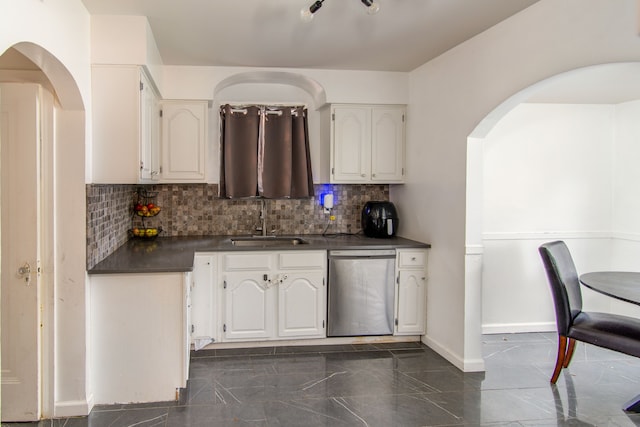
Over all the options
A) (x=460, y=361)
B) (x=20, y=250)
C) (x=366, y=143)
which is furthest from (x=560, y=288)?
(x=20, y=250)

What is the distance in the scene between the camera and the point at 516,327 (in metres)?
4.57

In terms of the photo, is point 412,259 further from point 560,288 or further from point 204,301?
point 204,301

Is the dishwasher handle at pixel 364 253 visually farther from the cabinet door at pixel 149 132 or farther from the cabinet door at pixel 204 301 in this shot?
the cabinet door at pixel 149 132

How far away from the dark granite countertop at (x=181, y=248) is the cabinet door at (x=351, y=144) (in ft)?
1.94

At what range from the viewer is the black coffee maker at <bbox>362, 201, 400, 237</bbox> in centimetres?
444

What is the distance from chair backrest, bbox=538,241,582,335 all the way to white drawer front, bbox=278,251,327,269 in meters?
1.66

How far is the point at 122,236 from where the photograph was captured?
3969 mm

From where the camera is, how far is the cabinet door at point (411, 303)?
4137mm

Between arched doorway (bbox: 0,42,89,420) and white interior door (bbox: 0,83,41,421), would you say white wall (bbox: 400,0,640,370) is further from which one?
white interior door (bbox: 0,83,41,421)

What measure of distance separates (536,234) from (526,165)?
65cm

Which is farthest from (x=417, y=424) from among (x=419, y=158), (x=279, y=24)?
(x=279, y=24)

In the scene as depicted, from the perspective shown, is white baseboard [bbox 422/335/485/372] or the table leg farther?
white baseboard [bbox 422/335/485/372]

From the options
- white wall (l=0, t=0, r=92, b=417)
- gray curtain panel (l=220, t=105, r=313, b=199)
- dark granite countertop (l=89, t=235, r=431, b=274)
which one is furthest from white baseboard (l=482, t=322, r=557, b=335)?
white wall (l=0, t=0, r=92, b=417)

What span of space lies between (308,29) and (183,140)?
158cm
